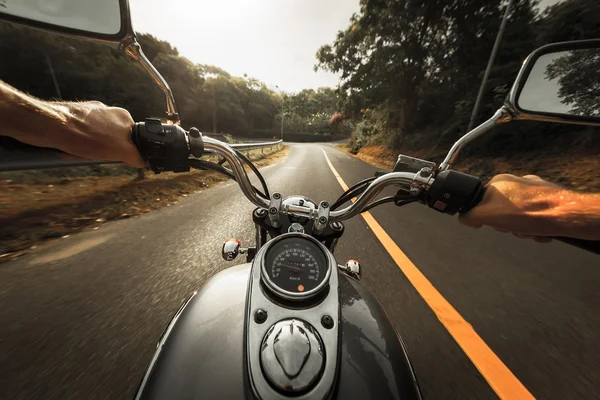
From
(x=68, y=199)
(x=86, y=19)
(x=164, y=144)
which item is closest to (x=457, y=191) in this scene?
(x=164, y=144)

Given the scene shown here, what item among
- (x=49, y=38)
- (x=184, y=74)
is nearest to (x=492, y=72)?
(x=49, y=38)

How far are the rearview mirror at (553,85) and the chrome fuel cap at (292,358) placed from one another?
1.22 meters

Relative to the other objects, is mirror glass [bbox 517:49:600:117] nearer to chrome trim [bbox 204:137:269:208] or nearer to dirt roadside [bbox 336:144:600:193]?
chrome trim [bbox 204:137:269:208]

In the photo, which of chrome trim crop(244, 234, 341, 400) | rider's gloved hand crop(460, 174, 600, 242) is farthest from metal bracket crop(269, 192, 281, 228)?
rider's gloved hand crop(460, 174, 600, 242)

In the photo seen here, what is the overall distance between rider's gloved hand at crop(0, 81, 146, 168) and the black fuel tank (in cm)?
56

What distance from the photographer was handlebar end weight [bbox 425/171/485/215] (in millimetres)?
767

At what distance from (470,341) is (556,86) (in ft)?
5.12

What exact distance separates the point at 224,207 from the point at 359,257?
2344 millimetres

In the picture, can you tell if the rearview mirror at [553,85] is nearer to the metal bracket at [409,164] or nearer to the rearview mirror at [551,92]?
the rearview mirror at [551,92]

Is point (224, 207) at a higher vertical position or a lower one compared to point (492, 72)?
lower

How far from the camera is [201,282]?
193cm

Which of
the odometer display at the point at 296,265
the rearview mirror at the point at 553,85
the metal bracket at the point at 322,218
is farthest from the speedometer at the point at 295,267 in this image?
the rearview mirror at the point at 553,85

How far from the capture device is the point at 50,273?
1.87m

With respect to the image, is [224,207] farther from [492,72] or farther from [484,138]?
[492,72]
